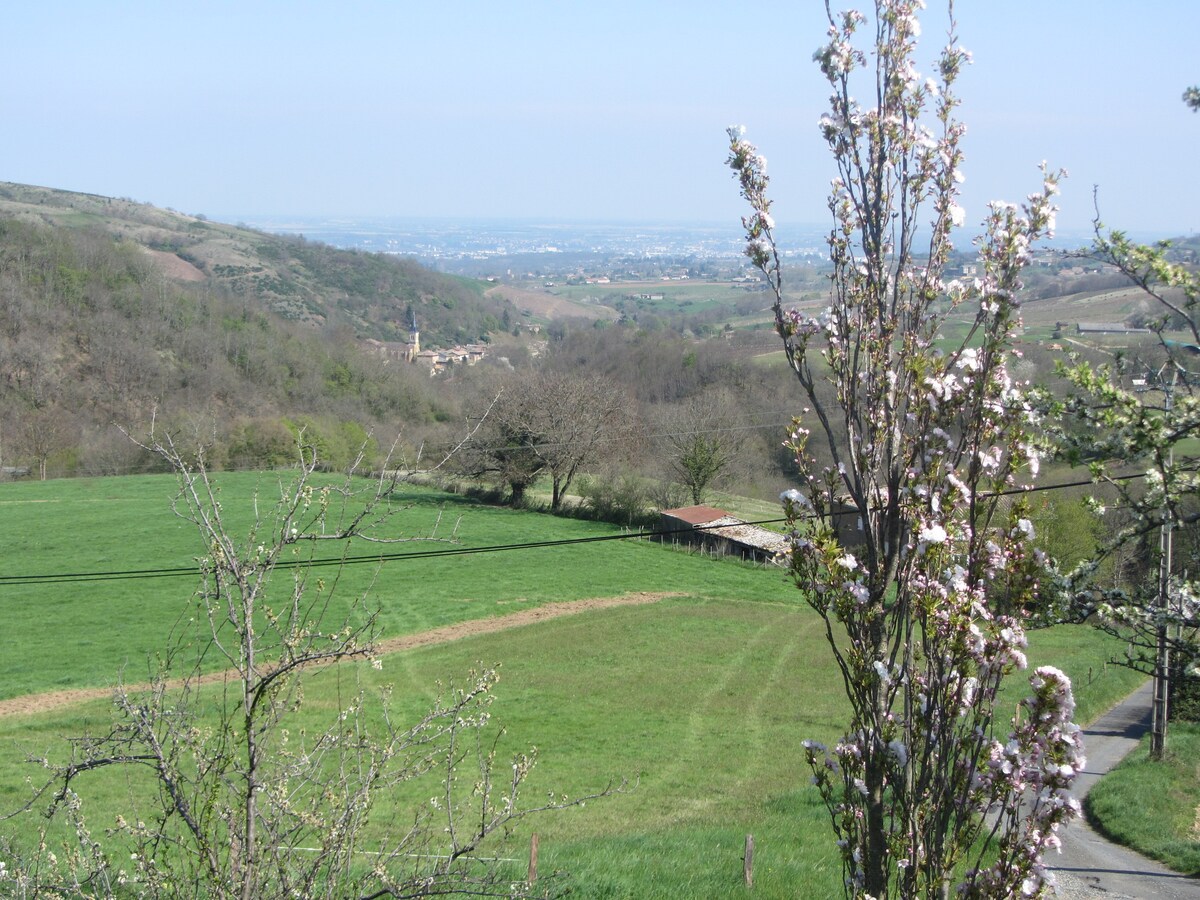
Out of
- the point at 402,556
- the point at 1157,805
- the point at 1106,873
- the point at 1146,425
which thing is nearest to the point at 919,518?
the point at 1146,425

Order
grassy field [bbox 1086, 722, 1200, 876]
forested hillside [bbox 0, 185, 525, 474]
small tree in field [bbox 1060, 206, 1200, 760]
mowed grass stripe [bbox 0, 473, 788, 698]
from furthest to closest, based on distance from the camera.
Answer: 1. forested hillside [bbox 0, 185, 525, 474]
2. mowed grass stripe [bbox 0, 473, 788, 698]
3. grassy field [bbox 1086, 722, 1200, 876]
4. small tree in field [bbox 1060, 206, 1200, 760]

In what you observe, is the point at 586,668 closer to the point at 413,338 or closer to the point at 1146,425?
the point at 1146,425

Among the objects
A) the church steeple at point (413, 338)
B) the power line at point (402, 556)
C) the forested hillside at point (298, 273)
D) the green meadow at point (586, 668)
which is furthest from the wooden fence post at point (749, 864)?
the forested hillside at point (298, 273)

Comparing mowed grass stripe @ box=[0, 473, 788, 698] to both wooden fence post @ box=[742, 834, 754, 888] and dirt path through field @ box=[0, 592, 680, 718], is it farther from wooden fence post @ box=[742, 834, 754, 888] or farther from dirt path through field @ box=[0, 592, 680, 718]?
wooden fence post @ box=[742, 834, 754, 888]

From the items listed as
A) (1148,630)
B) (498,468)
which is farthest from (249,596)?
(498,468)

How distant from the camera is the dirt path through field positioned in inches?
845

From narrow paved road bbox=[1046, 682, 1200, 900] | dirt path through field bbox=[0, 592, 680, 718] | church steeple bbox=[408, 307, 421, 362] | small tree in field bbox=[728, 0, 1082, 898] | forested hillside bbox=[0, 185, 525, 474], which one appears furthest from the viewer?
church steeple bbox=[408, 307, 421, 362]

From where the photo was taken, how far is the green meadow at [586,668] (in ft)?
39.2

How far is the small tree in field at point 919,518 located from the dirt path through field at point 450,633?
651 inches

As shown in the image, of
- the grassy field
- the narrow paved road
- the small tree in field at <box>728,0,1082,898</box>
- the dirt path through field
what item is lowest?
the dirt path through field

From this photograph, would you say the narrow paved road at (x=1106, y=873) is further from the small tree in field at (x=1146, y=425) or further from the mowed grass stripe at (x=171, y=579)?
the mowed grass stripe at (x=171, y=579)

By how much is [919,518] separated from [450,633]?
26719 mm

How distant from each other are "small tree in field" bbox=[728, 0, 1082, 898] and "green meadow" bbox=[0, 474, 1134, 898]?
87.8 inches

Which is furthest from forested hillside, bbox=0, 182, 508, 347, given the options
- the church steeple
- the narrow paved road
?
the narrow paved road
